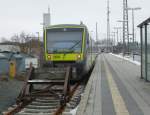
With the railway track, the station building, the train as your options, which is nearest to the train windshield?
the train

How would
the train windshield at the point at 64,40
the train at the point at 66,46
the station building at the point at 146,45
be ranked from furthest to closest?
the train windshield at the point at 64,40
the train at the point at 66,46
the station building at the point at 146,45

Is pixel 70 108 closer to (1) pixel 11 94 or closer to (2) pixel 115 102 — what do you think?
(2) pixel 115 102

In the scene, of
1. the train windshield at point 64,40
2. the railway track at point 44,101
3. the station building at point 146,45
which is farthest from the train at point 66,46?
the railway track at point 44,101

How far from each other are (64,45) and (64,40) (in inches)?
12.0

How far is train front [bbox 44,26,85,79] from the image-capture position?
24328 millimetres

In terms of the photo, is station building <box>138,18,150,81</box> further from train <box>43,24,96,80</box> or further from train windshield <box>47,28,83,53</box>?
train windshield <box>47,28,83,53</box>

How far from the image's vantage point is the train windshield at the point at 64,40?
24.5 meters

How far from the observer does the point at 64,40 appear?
2464 centimetres

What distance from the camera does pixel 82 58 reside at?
24.3 m

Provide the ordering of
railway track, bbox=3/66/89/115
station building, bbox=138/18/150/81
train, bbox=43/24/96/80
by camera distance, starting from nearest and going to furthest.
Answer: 1. railway track, bbox=3/66/89/115
2. station building, bbox=138/18/150/81
3. train, bbox=43/24/96/80

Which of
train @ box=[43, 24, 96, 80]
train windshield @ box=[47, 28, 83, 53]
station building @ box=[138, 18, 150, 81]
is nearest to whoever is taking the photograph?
station building @ box=[138, 18, 150, 81]

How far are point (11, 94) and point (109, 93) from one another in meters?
5.79

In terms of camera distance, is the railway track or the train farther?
the train

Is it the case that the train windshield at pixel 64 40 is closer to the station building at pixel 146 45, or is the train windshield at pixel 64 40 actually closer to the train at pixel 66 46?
the train at pixel 66 46
